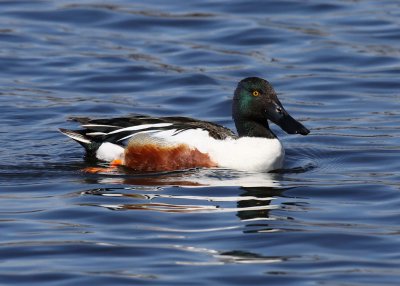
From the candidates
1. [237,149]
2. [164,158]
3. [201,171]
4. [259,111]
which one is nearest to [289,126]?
[259,111]

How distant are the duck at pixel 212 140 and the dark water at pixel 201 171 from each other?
7.5 inches

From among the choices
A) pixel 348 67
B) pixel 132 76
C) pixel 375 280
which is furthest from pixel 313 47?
pixel 375 280

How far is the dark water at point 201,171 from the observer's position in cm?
788

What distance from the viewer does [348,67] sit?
14.8 metres

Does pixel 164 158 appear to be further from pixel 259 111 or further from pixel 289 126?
pixel 289 126

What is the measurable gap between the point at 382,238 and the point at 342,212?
32.3 inches

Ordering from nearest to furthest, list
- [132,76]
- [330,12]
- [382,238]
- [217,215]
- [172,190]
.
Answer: [382,238], [217,215], [172,190], [132,76], [330,12]

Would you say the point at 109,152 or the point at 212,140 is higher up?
the point at 212,140

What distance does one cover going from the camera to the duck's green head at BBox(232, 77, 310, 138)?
34.8ft

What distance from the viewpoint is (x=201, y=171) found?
10414 millimetres

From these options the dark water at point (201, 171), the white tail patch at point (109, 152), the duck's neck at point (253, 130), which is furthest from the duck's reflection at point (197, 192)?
the white tail patch at point (109, 152)

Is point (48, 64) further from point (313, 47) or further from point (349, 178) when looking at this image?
point (349, 178)

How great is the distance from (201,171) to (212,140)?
285mm

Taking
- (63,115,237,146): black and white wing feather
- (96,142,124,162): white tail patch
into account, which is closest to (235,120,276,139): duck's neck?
(63,115,237,146): black and white wing feather
